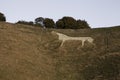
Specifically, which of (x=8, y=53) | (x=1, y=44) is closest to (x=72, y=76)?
(x=8, y=53)

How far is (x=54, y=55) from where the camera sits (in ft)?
150

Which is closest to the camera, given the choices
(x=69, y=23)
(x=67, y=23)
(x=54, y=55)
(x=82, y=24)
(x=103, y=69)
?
(x=103, y=69)

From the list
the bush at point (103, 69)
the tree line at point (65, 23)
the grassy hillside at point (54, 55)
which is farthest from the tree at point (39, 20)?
the bush at point (103, 69)

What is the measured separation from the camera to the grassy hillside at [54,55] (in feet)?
123

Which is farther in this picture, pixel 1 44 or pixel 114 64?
pixel 1 44

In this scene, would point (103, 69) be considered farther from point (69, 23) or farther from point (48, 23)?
point (48, 23)

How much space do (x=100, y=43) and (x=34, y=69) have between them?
1279 cm

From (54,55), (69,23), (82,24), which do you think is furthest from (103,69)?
(82,24)

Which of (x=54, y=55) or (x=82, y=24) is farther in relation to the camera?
(x=82, y=24)

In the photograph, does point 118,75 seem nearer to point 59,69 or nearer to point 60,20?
point 59,69

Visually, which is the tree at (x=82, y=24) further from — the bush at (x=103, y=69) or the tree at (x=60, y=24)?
the bush at (x=103, y=69)

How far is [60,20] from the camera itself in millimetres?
68312

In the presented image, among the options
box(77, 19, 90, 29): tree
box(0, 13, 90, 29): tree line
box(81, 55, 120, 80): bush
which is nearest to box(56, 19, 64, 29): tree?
box(0, 13, 90, 29): tree line

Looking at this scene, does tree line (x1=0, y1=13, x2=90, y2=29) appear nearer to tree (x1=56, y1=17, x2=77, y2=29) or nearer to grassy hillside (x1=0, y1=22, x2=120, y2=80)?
tree (x1=56, y1=17, x2=77, y2=29)
